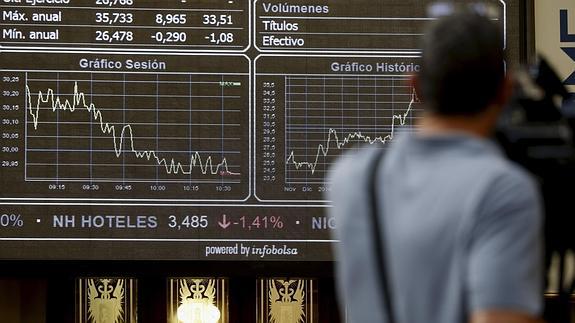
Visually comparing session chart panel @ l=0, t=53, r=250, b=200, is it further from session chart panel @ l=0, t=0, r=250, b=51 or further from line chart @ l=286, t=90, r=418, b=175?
line chart @ l=286, t=90, r=418, b=175

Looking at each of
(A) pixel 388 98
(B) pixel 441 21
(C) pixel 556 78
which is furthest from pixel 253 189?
(B) pixel 441 21

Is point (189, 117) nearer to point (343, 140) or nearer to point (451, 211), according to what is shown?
point (343, 140)

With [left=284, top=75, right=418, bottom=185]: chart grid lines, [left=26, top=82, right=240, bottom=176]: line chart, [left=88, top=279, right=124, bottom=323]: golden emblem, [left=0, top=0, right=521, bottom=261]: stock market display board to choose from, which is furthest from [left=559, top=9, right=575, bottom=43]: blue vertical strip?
[left=88, top=279, right=124, bottom=323]: golden emblem

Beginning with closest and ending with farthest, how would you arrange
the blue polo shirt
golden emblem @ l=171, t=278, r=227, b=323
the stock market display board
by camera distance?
the blue polo shirt, the stock market display board, golden emblem @ l=171, t=278, r=227, b=323

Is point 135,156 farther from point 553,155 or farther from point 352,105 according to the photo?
point 553,155

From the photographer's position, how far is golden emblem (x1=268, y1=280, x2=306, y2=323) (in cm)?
375

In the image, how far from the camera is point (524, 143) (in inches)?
44.6

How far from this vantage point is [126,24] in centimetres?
361

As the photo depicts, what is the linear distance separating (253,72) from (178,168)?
0.43 m

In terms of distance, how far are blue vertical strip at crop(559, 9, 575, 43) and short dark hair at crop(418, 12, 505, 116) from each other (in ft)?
9.57

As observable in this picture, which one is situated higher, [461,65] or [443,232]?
[461,65]

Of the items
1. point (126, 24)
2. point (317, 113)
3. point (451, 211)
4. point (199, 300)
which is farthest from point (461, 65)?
point (199, 300)

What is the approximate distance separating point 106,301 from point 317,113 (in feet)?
3.43

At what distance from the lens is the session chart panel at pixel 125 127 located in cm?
354
